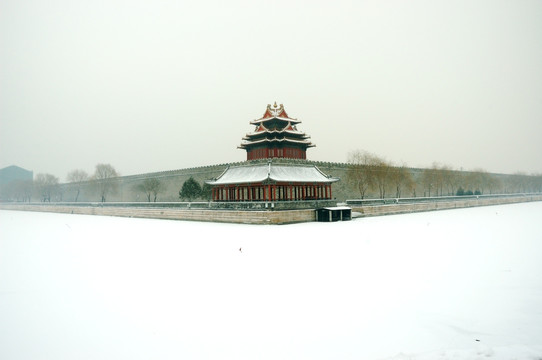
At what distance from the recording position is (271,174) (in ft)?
95.4

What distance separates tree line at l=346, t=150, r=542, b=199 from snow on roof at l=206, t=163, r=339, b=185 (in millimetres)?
12602

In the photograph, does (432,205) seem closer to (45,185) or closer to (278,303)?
(278,303)

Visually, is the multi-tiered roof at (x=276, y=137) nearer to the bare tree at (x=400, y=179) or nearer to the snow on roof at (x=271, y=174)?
the snow on roof at (x=271, y=174)

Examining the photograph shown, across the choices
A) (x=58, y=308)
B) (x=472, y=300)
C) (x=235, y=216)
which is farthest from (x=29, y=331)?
(x=235, y=216)

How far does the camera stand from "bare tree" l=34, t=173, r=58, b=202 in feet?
229

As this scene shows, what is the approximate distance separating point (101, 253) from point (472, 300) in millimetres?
13797

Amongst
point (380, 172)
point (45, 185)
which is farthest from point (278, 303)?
point (45, 185)

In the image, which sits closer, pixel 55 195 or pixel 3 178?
pixel 55 195

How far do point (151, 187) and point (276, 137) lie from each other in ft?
79.2

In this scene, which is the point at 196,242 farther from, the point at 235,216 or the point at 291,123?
the point at 291,123

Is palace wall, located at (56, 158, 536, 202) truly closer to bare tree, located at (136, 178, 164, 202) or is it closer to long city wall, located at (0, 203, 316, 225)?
bare tree, located at (136, 178, 164, 202)

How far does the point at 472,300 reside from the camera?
8109 mm

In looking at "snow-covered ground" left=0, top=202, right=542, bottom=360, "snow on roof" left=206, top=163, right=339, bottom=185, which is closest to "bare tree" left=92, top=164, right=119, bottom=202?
"snow on roof" left=206, top=163, right=339, bottom=185

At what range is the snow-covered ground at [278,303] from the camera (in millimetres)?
6113
